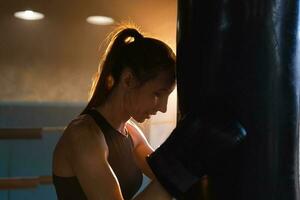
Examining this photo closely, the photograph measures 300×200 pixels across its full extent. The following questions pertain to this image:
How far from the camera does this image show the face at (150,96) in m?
1.12

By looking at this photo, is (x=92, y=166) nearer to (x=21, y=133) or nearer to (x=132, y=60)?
(x=132, y=60)

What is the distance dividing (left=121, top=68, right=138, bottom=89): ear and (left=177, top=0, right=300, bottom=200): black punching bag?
0.95ft

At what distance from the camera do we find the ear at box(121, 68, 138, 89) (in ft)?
3.70

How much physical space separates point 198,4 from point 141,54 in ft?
0.95

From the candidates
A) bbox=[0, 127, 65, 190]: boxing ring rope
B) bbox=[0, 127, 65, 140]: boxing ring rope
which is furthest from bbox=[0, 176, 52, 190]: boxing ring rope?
bbox=[0, 127, 65, 140]: boxing ring rope

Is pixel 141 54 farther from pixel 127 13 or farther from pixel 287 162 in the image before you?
pixel 127 13

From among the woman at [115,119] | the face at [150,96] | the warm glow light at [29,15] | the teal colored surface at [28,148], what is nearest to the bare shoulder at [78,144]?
the woman at [115,119]

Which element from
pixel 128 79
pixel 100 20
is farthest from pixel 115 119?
pixel 100 20

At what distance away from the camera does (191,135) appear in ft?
2.72

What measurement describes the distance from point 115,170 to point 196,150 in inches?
15.3

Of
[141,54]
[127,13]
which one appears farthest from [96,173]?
[127,13]

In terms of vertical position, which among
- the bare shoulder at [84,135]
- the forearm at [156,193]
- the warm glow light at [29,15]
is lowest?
the forearm at [156,193]

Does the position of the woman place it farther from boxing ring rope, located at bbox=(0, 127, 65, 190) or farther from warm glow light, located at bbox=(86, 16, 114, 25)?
warm glow light, located at bbox=(86, 16, 114, 25)

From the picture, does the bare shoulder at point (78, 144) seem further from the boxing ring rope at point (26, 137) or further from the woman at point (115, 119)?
the boxing ring rope at point (26, 137)
